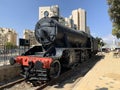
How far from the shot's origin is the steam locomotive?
12516 millimetres

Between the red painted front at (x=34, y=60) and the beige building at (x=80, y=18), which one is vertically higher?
the beige building at (x=80, y=18)

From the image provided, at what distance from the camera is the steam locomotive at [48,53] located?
1252 cm

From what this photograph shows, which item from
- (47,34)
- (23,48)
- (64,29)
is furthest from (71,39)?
(23,48)

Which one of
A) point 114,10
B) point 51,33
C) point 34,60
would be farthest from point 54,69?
point 114,10

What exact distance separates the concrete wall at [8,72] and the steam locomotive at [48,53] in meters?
0.95

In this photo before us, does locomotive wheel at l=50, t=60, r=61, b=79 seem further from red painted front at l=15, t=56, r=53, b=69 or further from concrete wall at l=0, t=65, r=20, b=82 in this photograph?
concrete wall at l=0, t=65, r=20, b=82

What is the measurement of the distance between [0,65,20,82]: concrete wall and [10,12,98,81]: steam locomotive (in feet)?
3.11

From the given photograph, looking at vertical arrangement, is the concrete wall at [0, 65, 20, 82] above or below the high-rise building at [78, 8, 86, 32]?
below

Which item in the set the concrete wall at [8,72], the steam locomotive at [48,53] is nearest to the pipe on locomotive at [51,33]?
the steam locomotive at [48,53]

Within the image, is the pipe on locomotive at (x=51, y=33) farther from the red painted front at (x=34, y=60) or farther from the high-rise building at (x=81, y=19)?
the high-rise building at (x=81, y=19)

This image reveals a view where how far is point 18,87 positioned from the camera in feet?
40.9

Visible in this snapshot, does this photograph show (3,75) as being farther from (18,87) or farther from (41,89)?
(41,89)

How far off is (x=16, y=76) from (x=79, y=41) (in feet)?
23.1

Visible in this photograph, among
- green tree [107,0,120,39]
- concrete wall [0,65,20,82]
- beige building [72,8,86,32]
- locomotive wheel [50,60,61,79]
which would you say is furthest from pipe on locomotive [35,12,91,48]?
beige building [72,8,86,32]
